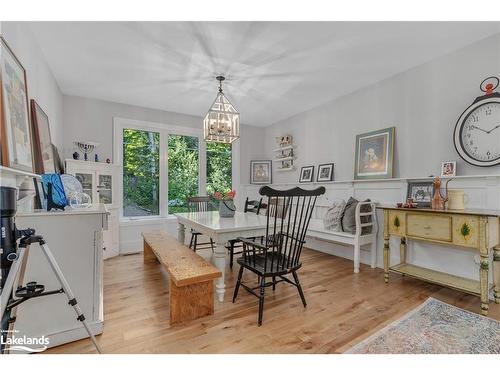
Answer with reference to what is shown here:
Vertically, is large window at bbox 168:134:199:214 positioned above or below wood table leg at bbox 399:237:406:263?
above

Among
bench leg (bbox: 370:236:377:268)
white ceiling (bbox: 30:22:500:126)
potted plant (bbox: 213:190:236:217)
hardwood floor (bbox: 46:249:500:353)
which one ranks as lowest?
hardwood floor (bbox: 46:249:500:353)

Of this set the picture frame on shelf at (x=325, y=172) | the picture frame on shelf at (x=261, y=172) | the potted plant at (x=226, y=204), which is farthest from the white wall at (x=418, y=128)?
the potted plant at (x=226, y=204)

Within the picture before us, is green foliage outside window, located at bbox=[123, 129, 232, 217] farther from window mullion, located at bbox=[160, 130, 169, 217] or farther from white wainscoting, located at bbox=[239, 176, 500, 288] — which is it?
white wainscoting, located at bbox=[239, 176, 500, 288]

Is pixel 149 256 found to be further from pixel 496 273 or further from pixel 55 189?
pixel 496 273

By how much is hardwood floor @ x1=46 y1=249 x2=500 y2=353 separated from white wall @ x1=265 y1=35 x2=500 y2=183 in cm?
145

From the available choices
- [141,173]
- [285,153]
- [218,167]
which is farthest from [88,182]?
[285,153]

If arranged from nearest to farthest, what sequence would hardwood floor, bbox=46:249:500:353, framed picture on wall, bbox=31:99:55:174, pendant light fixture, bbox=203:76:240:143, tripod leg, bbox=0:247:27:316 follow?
tripod leg, bbox=0:247:27:316 < hardwood floor, bbox=46:249:500:353 < framed picture on wall, bbox=31:99:55:174 < pendant light fixture, bbox=203:76:240:143

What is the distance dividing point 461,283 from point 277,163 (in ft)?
11.5

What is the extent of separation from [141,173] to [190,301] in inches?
118

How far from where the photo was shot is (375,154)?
10.6 feet

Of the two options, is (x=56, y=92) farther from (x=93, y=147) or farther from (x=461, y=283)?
(x=461, y=283)

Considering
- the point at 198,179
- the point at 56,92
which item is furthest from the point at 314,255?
the point at 56,92

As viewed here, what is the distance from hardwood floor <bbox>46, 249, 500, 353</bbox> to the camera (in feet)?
5.23

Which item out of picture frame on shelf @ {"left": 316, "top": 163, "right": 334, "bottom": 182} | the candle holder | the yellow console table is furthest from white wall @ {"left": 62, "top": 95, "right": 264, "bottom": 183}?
the yellow console table
